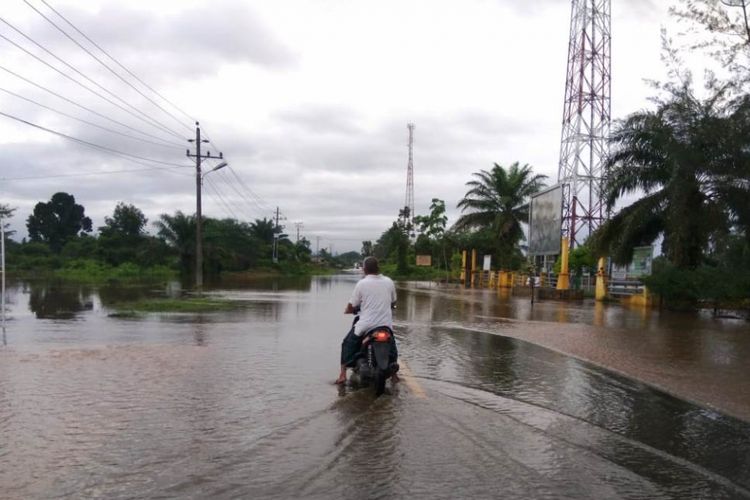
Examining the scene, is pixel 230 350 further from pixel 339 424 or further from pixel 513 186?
pixel 513 186

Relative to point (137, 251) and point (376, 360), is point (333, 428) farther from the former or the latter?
point (137, 251)

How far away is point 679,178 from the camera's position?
64.0ft

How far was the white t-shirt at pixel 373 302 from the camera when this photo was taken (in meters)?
7.43

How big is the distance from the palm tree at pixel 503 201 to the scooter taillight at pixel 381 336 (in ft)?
126

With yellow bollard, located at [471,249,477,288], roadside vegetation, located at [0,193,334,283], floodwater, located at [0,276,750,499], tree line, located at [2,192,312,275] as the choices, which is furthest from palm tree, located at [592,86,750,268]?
tree line, located at [2,192,312,275]

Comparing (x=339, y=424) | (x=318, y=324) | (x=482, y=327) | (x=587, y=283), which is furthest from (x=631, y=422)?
(x=587, y=283)

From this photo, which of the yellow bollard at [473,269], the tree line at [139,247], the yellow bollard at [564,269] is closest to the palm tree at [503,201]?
the yellow bollard at [473,269]

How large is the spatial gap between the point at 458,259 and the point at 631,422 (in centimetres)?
5210

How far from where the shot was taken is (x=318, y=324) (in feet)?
50.6

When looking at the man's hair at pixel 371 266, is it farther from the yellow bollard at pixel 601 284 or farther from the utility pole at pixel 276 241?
the utility pole at pixel 276 241

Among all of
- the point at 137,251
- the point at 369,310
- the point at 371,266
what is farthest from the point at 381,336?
the point at 137,251

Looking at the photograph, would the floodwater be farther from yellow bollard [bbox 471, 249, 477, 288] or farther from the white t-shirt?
yellow bollard [bbox 471, 249, 477, 288]

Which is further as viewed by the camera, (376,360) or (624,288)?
(624,288)

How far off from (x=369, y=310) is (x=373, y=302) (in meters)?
0.10
